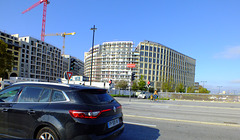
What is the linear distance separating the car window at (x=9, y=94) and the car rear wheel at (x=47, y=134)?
1323 mm

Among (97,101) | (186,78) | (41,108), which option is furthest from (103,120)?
(186,78)

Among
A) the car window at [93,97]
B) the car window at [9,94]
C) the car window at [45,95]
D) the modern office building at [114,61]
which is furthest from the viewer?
the modern office building at [114,61]

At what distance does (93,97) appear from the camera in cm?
368

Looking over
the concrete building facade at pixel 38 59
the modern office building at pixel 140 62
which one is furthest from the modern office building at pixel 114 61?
the concrete building facade at pixel 38 59

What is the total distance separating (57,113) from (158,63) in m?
99.4

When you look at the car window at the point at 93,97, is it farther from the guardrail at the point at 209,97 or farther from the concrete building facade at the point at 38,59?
the concrete building facade at the point at 38,59

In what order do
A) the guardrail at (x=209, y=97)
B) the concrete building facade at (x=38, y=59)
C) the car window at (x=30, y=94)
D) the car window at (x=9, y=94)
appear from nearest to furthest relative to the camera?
the car window at (x=30, y=94) → the car window at (x=9, y=94) → the guardrail at (x=209, y=97) → the concrete building facade at (x=38, y=59)

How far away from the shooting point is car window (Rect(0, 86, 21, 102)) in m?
4.05

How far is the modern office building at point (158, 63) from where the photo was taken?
95375 millimetres

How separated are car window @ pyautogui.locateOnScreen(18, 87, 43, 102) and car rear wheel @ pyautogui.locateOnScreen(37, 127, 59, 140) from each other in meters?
0.75

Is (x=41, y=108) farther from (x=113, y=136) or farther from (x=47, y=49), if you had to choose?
(x=47, y=49)

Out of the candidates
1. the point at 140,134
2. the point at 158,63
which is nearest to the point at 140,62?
the point at 158,63

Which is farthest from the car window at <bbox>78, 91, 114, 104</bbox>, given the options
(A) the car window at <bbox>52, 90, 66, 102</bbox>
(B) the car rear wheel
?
(B) the car rear wheel

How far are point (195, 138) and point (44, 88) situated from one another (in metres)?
4.65
